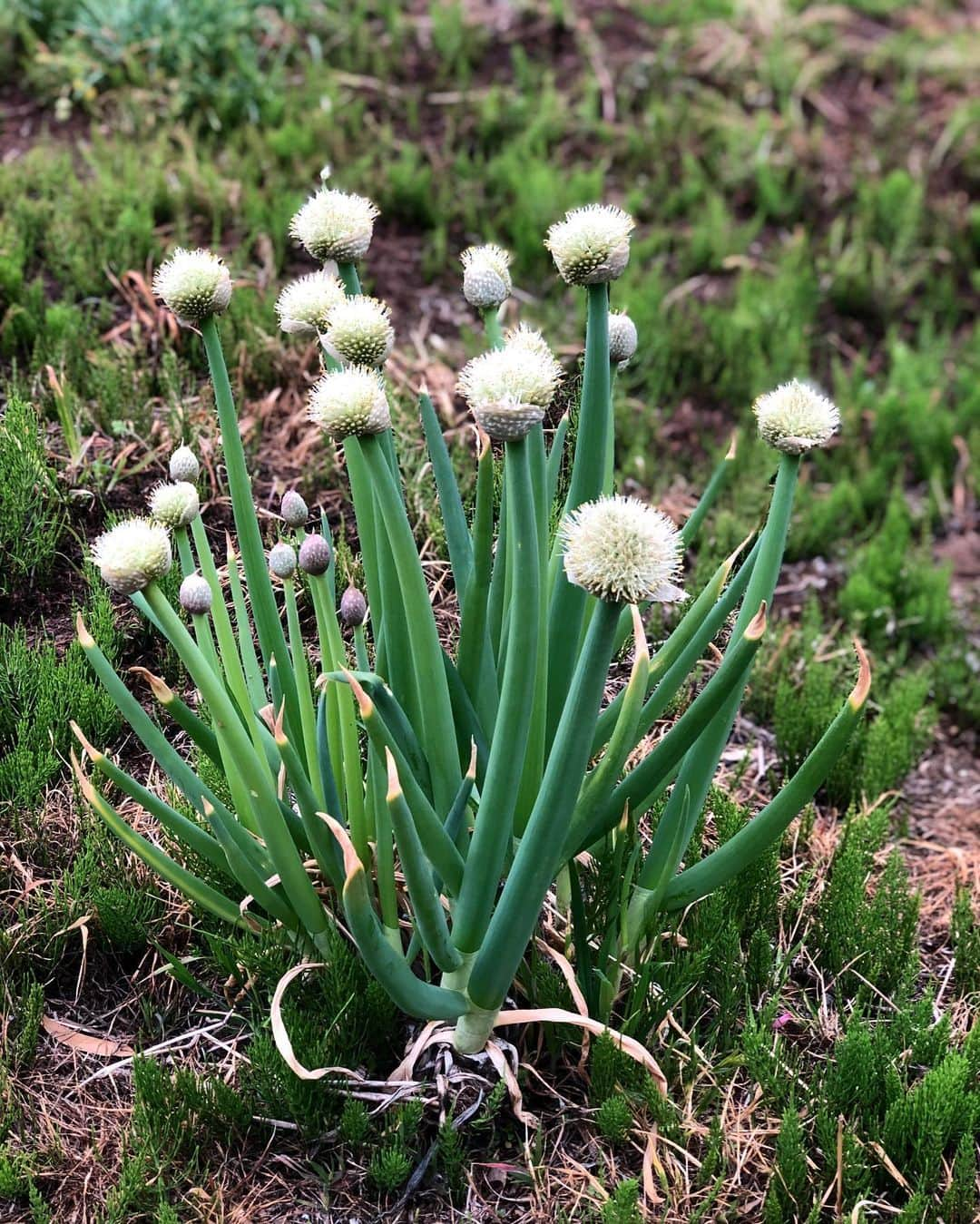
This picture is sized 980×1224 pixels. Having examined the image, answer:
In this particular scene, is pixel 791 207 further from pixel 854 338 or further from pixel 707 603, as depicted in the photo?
pixel 707 603

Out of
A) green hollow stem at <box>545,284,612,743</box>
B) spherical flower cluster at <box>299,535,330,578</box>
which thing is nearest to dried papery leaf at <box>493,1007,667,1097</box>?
green hollow stem at <box>545,284,612,743</box>

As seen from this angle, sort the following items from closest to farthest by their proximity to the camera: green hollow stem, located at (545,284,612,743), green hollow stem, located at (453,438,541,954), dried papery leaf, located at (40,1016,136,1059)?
1. green hollow stem, located at (453,438,541,954)
2. green hollow stem, located at (545,284,612,743)
3. dried papery leaf, located at (40,1016,136,1059)

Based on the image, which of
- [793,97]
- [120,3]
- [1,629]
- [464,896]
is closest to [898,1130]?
[464,896]

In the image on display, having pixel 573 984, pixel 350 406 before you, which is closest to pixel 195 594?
pixel 350 406

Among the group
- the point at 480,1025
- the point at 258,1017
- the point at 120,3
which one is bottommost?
the point at 258,1017

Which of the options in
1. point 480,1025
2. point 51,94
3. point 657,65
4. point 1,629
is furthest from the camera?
point 657,65

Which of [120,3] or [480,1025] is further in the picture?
[120,3]

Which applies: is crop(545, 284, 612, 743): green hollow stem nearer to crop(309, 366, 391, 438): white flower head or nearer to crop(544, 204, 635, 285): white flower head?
crop(544, 204, 635, 285): white flower head
